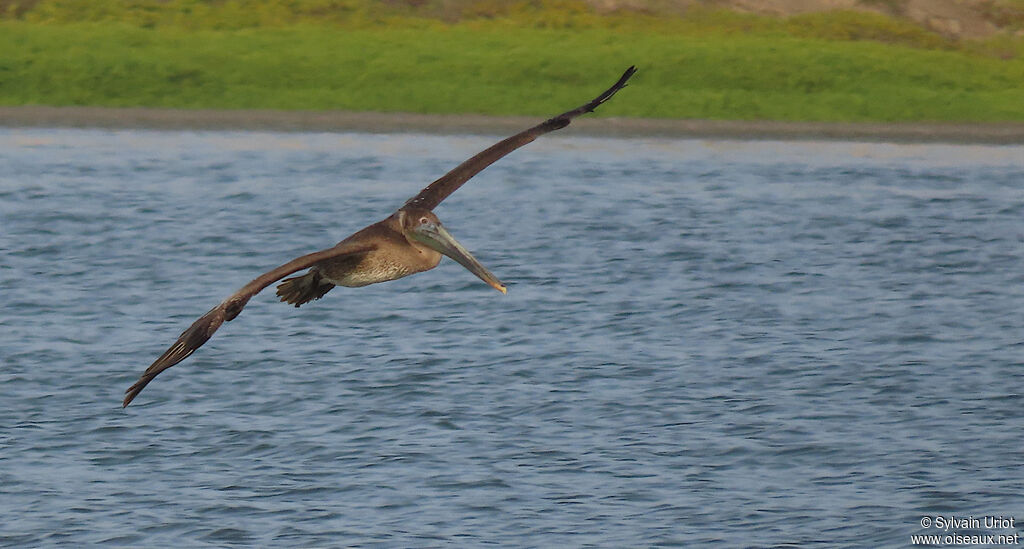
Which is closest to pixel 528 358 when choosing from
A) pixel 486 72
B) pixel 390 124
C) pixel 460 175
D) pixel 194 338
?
pixel 460 175

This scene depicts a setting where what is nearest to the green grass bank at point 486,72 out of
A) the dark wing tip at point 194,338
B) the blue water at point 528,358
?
the blue water at point 528,358

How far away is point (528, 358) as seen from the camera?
16719mm

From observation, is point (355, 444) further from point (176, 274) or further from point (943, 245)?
point (943, 245)

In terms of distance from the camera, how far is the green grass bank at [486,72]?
31.7m

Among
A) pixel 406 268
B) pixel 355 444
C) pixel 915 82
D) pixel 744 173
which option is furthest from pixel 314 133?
pixel 406 268

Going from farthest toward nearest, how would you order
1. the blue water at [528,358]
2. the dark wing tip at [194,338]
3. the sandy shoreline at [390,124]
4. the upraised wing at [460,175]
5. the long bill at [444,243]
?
the sandy shoreline at [390,124] < the blue water at [528,358] < the upraised wing at [460,175] < the long bill at [444,243] < the dark wing tip at [194,338]

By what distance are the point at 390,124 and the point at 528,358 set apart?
15.4 metres

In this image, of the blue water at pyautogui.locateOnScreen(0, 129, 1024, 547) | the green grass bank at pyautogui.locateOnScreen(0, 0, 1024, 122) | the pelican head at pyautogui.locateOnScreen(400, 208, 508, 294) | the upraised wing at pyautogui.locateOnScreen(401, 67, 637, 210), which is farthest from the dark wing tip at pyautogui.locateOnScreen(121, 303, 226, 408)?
the green grass bank at pyautogui.locateOnScreen(0, 0, 1024, 122)

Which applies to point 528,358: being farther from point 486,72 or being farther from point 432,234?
point 486,72

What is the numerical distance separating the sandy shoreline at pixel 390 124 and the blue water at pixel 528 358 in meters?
1.79

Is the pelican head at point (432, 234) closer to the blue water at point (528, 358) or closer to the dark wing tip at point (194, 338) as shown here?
the dark wing tip at point (194, 338)

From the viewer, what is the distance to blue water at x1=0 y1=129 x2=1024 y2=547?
40.4ft

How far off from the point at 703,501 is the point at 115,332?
285 inches

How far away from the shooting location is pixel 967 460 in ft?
44.5
